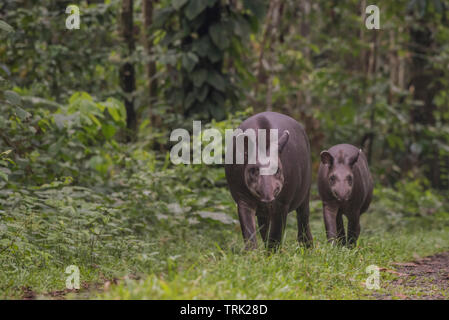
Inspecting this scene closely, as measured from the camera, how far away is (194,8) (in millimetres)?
10055

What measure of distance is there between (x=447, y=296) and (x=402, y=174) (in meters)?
11.7

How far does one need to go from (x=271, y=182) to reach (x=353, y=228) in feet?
5.87

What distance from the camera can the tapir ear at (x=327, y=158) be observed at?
Answer: 6.09m

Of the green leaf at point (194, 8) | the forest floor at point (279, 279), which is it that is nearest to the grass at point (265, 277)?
the forest floor at point (279, 279)

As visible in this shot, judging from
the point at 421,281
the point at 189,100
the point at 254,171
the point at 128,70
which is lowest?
the point at 421,281

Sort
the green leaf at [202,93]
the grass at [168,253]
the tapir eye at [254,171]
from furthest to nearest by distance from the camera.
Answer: the green leaf at [202,93] → the tapir eye at [254,171] → the grass at [168,253]

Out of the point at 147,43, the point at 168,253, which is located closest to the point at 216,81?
the point at 147,43

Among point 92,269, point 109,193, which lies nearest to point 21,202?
point 92,269

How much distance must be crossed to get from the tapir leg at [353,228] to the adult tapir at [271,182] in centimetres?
74

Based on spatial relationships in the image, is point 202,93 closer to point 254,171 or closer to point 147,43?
point 147,43

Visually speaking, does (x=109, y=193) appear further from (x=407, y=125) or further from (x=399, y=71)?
→ (x=399, y=71)

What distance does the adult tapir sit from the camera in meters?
5.28

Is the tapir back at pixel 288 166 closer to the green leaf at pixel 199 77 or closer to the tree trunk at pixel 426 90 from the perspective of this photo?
the green leaf at pixel 199 77
